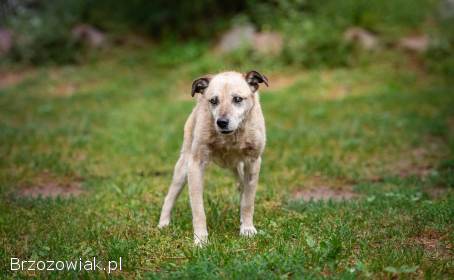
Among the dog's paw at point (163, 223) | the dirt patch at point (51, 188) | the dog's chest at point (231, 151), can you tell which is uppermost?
the dog's chest at point (231, 151)

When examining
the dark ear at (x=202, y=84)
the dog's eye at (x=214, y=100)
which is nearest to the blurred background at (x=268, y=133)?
the dog's eye at (x=214, y=100)

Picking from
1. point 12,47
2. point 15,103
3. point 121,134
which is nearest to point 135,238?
point 121,134

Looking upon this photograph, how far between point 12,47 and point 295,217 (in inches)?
601

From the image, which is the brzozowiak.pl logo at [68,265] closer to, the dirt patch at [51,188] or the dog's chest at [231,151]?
the dog's chest at [231,151]

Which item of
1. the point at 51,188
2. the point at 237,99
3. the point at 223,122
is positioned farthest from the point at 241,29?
the point at 223,122

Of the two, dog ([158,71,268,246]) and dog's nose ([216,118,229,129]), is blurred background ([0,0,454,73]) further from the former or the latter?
dog's nose ([216,118,229,129])

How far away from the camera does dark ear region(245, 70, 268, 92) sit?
6.02m

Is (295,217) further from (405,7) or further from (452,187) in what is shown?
(405,7)

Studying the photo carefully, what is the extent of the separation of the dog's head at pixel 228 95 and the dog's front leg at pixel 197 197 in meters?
0.52

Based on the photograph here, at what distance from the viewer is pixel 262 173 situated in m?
8.91

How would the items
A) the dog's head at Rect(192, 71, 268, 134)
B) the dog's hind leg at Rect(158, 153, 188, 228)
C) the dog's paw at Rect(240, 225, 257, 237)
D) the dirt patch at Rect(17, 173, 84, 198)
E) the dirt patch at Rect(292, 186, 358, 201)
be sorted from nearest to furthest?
the dog's head at Rect(192, 71, 268, 134)
the dog's paw at Rect(240, 225, 257, 237)
the dog's hind leg at Rect(158, 153, 188, 228)
the dirt patch at Rect(292, 186, 358, 201)
the dirt patch at Rect(17, 173, 84, 198)

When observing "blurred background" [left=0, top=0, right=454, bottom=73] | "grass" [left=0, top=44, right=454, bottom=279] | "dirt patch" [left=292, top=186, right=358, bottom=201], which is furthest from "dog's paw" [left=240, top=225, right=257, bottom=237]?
"blurred background" [left=0, top=0, right=454, bottom=73]

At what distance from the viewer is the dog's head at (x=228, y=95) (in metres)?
5.62

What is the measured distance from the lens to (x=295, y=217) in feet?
21.5
